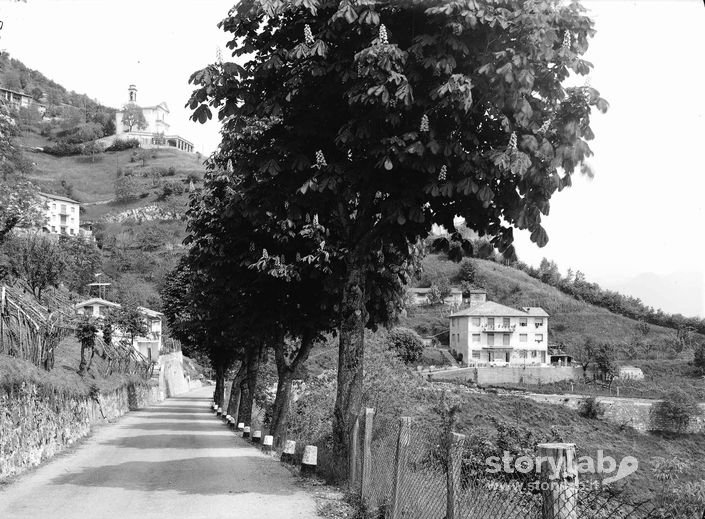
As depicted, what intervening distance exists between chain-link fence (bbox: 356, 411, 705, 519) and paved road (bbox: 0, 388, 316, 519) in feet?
3.56

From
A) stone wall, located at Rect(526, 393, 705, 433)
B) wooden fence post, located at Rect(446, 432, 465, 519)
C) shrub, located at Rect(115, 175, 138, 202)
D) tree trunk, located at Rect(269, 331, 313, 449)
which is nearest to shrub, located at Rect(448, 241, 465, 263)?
wooden fence post, located at Rect(446, 432, 465, 519)

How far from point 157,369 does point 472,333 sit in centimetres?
5243

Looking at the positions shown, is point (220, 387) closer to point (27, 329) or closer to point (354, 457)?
point (27, 329)

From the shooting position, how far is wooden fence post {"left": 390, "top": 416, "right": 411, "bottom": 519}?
763 centimetres

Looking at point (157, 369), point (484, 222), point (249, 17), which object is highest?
point (249, 17)

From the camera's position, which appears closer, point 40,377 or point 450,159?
point 450,159

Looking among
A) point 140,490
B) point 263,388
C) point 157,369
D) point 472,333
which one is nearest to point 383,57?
point 140,490

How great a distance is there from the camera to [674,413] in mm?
53562

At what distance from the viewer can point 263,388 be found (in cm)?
3759

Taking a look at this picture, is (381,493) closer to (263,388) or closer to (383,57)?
(383,57)

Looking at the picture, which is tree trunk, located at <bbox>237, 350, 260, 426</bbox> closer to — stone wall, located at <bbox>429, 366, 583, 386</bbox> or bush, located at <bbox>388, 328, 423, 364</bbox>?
bush, located at <bbox>388, 328, 423, 364</bbox>

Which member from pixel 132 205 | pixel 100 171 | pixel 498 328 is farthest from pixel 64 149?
pixel 498 328

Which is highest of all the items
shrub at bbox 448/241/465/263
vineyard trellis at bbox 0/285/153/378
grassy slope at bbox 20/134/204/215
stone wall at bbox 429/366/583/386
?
grassy slope at bbox 20/134/204/215

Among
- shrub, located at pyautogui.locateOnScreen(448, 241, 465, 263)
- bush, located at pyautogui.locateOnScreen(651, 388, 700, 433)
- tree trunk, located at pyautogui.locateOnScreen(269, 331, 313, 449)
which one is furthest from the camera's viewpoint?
bush, located at pyautogui.locateOnScreen(651, 388, 700, 433)
